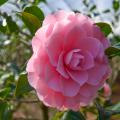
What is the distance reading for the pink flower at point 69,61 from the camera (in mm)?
895

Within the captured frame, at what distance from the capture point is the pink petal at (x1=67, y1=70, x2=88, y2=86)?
0.89m

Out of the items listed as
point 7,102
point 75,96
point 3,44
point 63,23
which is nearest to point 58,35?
point 63,23

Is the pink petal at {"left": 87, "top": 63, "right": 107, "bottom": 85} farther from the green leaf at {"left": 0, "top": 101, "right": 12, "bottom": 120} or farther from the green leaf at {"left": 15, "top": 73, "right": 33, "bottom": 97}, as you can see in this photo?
the green leaf at {"left": 0, "top": 101, "right": 12, "bottom": 120}

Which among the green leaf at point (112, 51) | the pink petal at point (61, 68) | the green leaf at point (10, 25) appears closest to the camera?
the pink petal at point (61, 68)

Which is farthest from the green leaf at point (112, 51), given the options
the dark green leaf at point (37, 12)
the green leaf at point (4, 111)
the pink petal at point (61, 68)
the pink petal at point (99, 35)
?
the green leaf at point (4, 111)

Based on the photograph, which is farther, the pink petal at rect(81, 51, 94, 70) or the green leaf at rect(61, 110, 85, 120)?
the green leaf at rect(61, 110, 85, 120)

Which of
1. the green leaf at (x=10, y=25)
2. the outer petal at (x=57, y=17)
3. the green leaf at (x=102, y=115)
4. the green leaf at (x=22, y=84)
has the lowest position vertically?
the green leaf at (x=102, y=115)

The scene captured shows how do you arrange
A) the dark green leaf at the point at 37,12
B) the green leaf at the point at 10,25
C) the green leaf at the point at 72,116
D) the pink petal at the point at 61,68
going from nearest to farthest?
1. the pink petal at the point at 61,68
2. the green leaf at the point at 72,116
3. the dark green leaf at the point at 37,12
4. the green leaf at the point at 10,25

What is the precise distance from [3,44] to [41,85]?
2295 millimetres

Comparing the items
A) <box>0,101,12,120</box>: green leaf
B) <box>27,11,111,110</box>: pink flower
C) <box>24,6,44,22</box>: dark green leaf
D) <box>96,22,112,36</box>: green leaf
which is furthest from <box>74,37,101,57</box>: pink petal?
<box>0,101,12,120</box>: green leaf

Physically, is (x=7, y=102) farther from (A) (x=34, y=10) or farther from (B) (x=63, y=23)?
(B) (x=63, y=23)

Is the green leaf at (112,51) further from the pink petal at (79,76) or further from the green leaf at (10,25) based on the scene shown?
the green leaf at (10,25)

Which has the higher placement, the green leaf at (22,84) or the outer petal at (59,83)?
the outer petal at (59,83)

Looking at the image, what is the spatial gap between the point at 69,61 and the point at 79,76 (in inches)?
1.6
